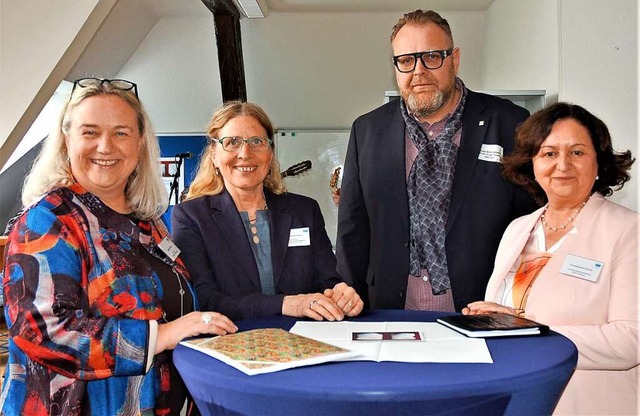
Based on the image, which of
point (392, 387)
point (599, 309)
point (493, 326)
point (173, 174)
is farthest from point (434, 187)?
point (173, 174)

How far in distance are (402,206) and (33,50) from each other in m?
2.14

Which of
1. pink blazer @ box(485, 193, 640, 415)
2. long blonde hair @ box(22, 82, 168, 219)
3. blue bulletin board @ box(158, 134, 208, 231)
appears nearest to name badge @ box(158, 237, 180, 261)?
long blonde hair @ box(22, 82, 168, 219)

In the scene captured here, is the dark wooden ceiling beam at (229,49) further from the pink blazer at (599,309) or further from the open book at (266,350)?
the open book at (266,350)

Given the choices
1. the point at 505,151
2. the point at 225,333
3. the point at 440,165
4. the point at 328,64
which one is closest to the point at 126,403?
the point at 225,333

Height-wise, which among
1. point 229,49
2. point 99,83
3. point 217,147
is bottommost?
point 217,147

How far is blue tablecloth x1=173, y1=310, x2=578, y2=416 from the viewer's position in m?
1.01

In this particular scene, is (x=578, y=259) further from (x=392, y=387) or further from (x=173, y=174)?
(x=173, y=174)

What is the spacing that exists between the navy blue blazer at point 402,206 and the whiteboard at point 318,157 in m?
4.21

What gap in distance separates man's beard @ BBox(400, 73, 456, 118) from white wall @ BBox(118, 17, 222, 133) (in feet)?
15.0

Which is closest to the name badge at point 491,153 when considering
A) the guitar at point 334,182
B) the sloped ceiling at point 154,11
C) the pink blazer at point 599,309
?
the pink blazer at point 599,309

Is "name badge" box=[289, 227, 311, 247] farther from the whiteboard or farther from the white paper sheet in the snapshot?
the whiteboard

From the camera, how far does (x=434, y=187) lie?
2346 mm

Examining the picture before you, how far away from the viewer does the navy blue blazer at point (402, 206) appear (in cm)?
230

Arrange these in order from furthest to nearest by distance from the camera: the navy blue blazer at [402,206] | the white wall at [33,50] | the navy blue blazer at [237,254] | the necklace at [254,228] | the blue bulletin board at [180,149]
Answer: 1. the blue bulletin board at [180,149]
2. the white wall at [33,50]
3. the navy blue blazer at [402,206]
4. the necklace at [254,228]
5. the navy blue blazer at [237,254]
